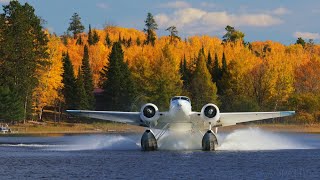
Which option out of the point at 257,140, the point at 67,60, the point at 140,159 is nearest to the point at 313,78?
the point at 67,60

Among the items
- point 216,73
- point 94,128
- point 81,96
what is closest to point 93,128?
point 94,128

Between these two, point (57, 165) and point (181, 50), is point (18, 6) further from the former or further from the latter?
point (181, 50)

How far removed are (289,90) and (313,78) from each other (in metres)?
10.8

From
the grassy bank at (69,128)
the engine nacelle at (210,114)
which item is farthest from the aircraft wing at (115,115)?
the grassy bank at (69,128)

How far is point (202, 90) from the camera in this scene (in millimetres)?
128375

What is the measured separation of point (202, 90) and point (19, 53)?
3432cm

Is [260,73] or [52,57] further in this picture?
[260,73]

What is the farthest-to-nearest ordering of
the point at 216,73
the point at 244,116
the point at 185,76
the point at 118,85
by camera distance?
the point at 216,73 < the point at 185,76 < the point at 118,85 < the point at 244,116

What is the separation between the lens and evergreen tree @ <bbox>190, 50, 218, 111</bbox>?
417 ft

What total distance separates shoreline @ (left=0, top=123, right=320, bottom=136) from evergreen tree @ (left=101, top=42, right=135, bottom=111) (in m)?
12.3

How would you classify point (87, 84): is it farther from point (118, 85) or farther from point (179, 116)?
point (179, 116)

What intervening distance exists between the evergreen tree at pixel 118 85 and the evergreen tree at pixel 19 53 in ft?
62.4

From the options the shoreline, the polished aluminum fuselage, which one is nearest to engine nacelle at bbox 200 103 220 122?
the polished aluminum fuselage

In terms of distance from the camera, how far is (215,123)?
5503 centimetres
